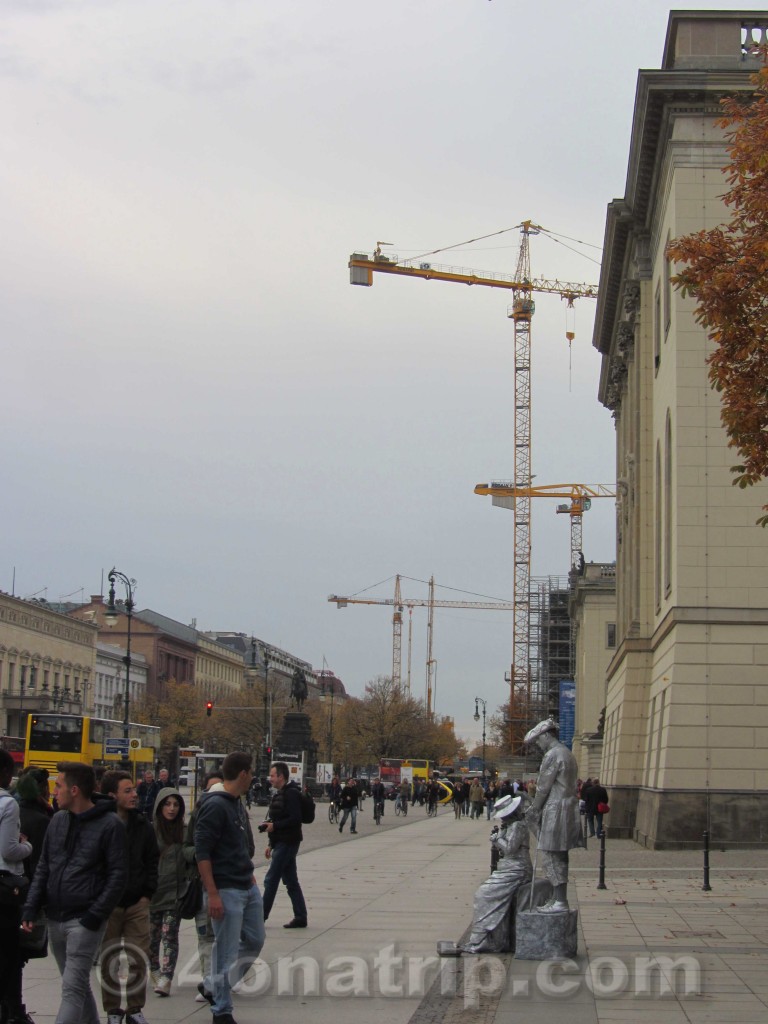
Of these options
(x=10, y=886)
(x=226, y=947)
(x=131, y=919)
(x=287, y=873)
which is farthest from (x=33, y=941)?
(x=287, y=873)

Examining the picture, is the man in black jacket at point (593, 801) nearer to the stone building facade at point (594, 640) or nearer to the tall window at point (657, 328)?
the tall window at point (657, 328)

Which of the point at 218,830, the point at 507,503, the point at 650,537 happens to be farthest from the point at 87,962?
the point at 507,503

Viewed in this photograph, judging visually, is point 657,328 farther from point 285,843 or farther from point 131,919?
point 131,919

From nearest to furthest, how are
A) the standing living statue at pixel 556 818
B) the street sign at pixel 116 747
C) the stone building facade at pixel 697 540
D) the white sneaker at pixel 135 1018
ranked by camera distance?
1. the white sneaker at pixel 135 1018
2. the standing living statue at pixel 556 818
3. the stone building facade at pixel 697 540
4. the street sign at pixel 116 747

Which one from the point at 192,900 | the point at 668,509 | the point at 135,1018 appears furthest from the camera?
the point at 668,509

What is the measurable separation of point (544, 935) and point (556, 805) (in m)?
1.15

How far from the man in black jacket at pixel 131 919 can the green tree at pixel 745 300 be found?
8062 millimetres

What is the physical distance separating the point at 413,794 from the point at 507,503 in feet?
167

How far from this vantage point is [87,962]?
26.9 ft

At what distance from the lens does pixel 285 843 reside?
15.3 meters

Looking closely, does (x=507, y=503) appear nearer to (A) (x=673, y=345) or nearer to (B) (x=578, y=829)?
(A) (x=673, y=345)

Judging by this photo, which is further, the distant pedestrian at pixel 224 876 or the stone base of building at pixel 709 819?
the stone base of building at pixel 709 819

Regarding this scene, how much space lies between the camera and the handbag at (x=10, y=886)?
8836mm

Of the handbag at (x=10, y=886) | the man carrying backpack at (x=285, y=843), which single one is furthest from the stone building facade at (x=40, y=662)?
the handbag at (x=10, y=886)
